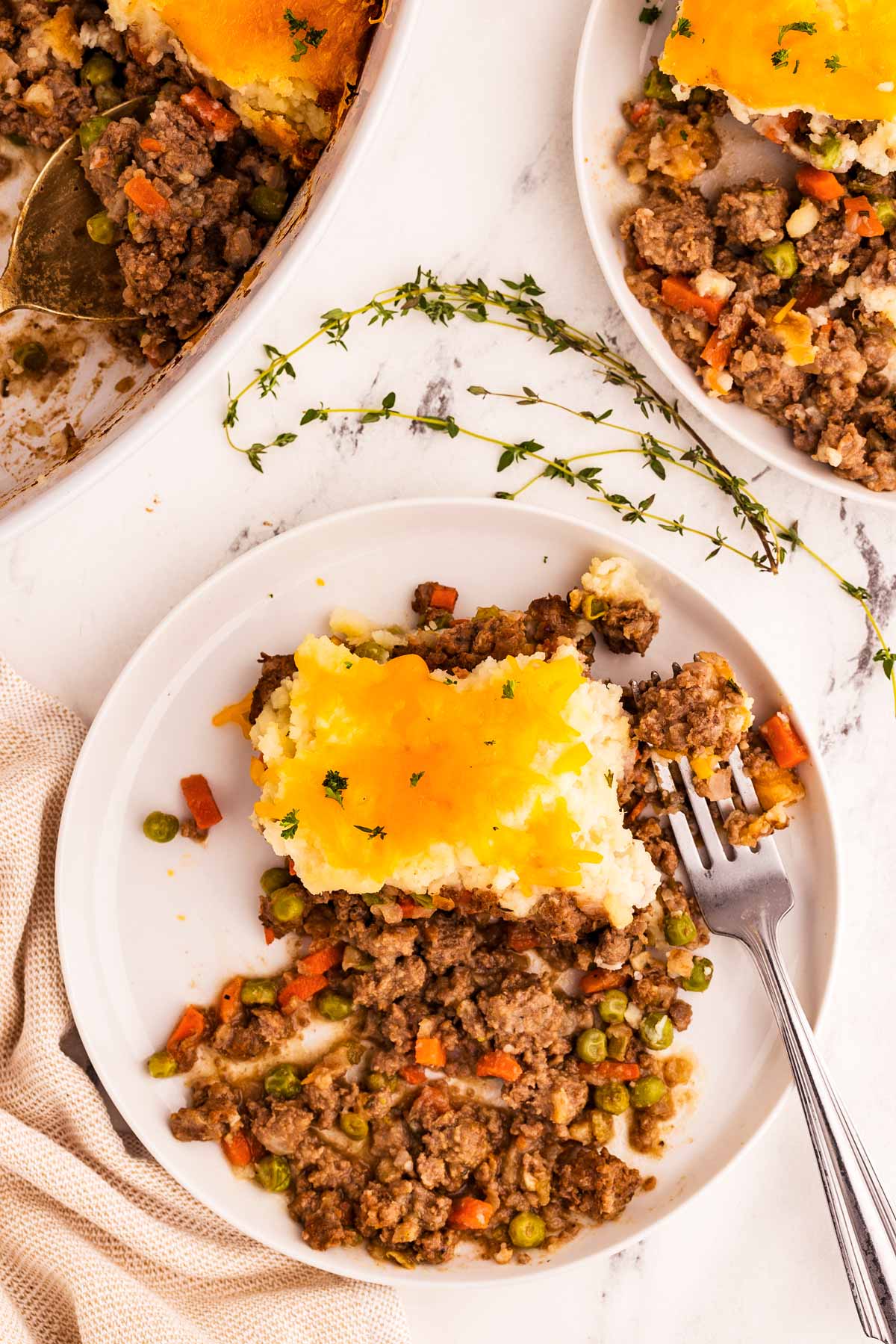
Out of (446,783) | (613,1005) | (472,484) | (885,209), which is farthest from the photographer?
(472,484)

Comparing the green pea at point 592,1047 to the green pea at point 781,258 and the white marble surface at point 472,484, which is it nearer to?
the white marble surface at point 472,484

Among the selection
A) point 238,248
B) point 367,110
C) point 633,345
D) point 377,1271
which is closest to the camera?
point 367,110

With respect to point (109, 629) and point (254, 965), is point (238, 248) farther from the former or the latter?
point (254, 965)

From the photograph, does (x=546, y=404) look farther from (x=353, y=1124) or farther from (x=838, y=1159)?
(x=838, y=1159)

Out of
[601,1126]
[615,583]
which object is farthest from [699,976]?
[615,583]

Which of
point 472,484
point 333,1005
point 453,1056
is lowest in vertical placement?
point 453,1056

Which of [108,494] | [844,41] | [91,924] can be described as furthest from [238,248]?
[91,924]
